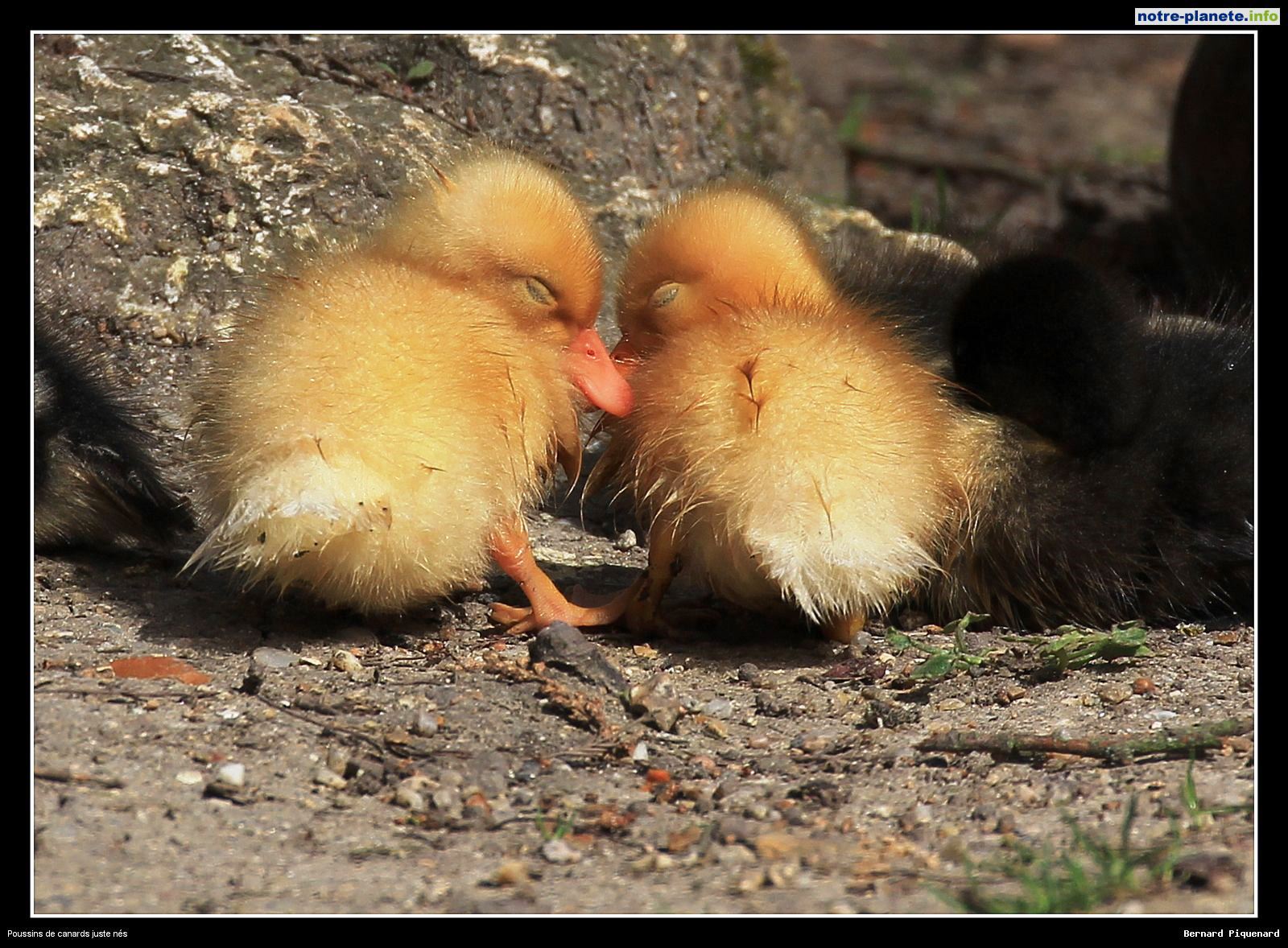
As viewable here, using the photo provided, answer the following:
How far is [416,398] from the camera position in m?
2.46

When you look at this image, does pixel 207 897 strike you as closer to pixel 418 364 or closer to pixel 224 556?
pixel 224 556

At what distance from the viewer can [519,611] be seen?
292 cm

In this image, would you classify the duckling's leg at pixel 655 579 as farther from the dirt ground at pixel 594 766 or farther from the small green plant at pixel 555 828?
the small green plant at pixel 555 828

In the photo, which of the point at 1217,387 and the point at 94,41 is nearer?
the point at 1217,387

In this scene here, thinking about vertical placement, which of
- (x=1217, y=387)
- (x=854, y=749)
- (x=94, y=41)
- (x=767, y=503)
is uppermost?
(x=94, y=41)

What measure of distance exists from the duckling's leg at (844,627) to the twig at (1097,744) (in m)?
0.46

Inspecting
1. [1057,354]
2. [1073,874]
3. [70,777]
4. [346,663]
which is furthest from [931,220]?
[70,777]

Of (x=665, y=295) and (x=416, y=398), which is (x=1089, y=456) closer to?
(x=665, y=295)

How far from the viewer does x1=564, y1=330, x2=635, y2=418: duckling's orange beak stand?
277cm

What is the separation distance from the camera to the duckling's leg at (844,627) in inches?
111

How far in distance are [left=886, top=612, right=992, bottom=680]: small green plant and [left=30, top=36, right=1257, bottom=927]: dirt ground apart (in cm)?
1

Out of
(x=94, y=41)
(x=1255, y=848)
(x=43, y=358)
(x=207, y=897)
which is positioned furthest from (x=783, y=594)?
(x=94, y=41)

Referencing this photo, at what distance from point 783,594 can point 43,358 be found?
1684mm
